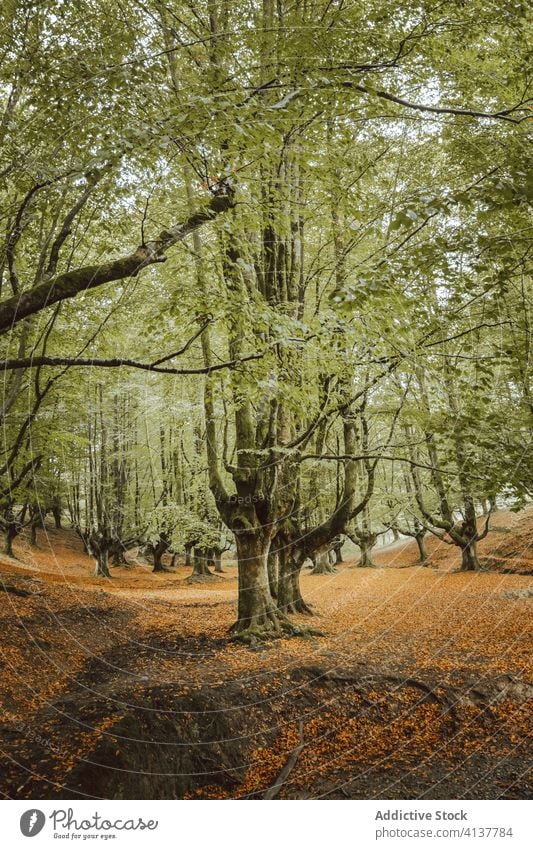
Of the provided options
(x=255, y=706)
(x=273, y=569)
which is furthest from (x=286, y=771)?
(x=273, y=569)

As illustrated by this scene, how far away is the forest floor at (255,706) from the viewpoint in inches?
133

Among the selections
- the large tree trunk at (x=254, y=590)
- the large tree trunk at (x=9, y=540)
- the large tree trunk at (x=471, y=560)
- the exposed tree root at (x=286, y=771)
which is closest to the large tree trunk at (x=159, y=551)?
the large tree trunk at (x=9, y=540)

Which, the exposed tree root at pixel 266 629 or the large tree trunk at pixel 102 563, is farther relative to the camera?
the large tree trunk at pixel 102 563


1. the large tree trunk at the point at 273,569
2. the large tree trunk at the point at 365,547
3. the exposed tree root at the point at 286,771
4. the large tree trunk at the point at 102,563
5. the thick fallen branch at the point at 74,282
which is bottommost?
the large tree trunk at the point at 365,547

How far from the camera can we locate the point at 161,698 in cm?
429

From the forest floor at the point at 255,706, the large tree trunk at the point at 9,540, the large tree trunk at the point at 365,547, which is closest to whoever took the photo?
the forest floor at the point at 255,706

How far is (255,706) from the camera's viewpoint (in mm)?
4543

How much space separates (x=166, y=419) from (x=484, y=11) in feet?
23.6

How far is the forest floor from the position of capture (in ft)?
11.1

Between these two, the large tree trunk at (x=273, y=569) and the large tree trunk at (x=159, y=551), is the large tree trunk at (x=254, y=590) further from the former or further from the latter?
the large tree trunk at (x=159, y=551)

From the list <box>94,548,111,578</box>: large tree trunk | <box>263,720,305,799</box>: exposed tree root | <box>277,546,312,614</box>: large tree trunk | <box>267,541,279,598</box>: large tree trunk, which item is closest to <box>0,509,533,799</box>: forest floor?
<box>263,720,305,799</box>: exposed tree root

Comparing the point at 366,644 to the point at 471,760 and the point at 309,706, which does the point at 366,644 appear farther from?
the point at 471,760

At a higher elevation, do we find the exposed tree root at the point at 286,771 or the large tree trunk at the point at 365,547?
the exposed tree root at the point at 286,771

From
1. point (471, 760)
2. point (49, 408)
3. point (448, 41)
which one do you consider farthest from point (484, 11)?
point (49, 408)
